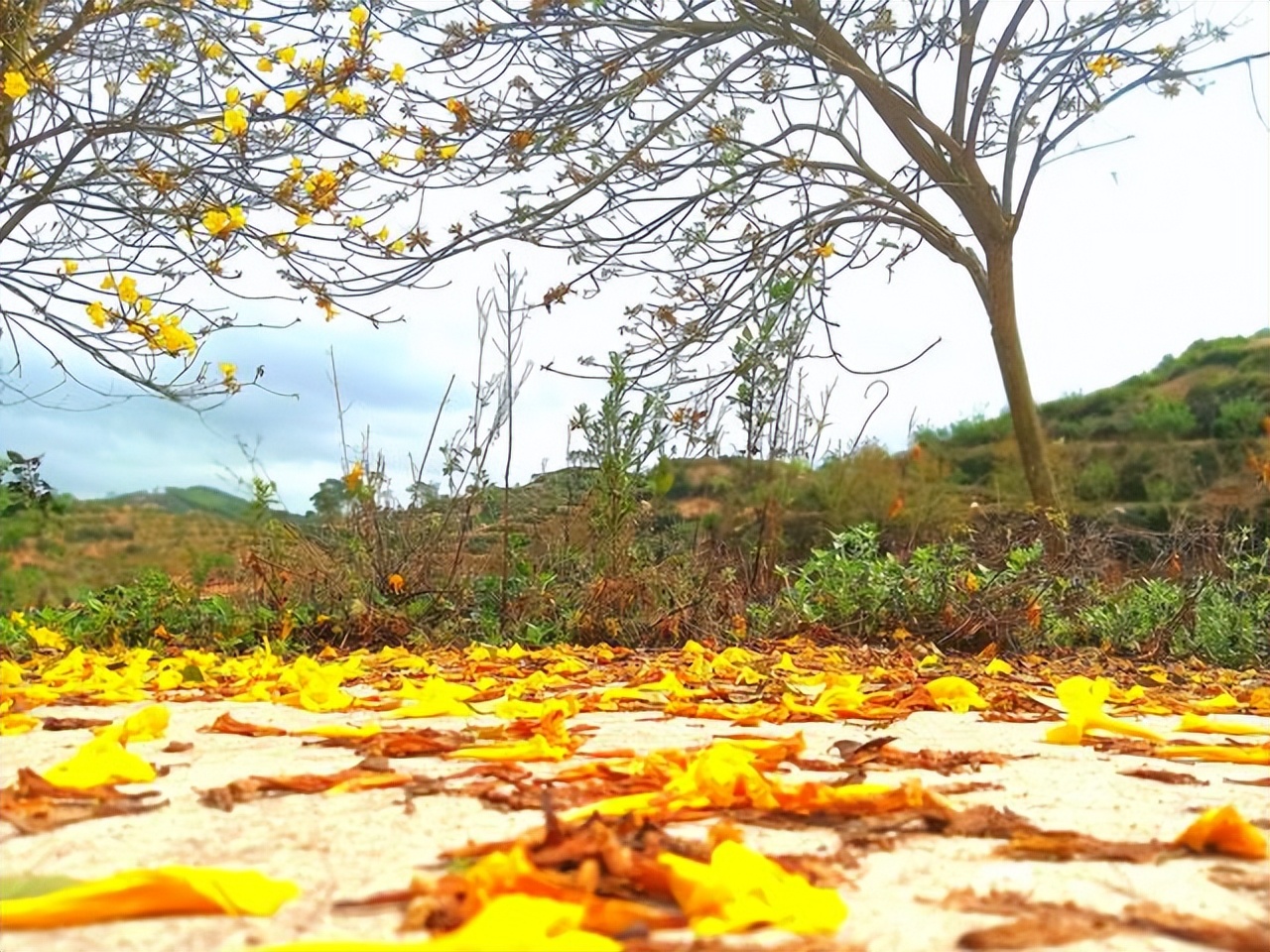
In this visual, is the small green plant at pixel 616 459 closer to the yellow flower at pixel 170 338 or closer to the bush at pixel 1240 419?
→ the yellow flower at pixel 170 338

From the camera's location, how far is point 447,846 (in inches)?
57.7

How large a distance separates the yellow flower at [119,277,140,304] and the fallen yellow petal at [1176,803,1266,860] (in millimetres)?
5046

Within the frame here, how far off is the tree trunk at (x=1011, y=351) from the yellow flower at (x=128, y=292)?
5975mm

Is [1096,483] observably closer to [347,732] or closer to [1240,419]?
[1240,419]

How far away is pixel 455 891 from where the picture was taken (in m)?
1.17

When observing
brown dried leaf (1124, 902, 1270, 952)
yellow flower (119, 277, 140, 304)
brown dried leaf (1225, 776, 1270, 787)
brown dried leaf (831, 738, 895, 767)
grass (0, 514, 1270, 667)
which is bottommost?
brown dried leaf (1225, 776, 1270, 787)

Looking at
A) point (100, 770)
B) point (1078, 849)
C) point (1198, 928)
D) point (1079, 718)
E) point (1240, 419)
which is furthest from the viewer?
point (1240, 419)

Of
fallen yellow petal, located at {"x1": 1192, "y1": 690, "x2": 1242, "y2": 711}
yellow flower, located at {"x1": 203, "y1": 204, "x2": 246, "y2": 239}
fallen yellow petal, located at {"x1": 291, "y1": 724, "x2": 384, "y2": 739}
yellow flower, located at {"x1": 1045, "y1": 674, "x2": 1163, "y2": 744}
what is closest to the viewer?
fallen yellow petal, located at {"x1": 291, "y1": 724, "x2": 384, "y2": 739}

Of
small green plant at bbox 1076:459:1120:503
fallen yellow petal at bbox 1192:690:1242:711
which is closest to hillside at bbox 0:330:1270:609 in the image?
small green plant at bbox 1076:459:1120:503

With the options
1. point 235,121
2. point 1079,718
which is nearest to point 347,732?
point 1079,718

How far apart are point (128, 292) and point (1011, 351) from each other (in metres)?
6.10

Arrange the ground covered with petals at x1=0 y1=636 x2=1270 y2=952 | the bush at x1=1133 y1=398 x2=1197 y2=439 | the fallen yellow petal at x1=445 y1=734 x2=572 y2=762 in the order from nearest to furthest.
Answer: the ground covered with petals at x1=0 y1=636 x2=1270 y2=952, the fallen yellow petal at x1=445 y1=734 x2=572 y2=762, the bush at x1=1133 y1=398 x2=1197 y2=439

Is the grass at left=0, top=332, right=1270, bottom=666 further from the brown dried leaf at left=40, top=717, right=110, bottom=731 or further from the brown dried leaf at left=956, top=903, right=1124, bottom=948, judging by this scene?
the brown dried leaf at left=956, top=903, right=1124, bottom=948

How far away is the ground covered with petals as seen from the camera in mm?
1135
